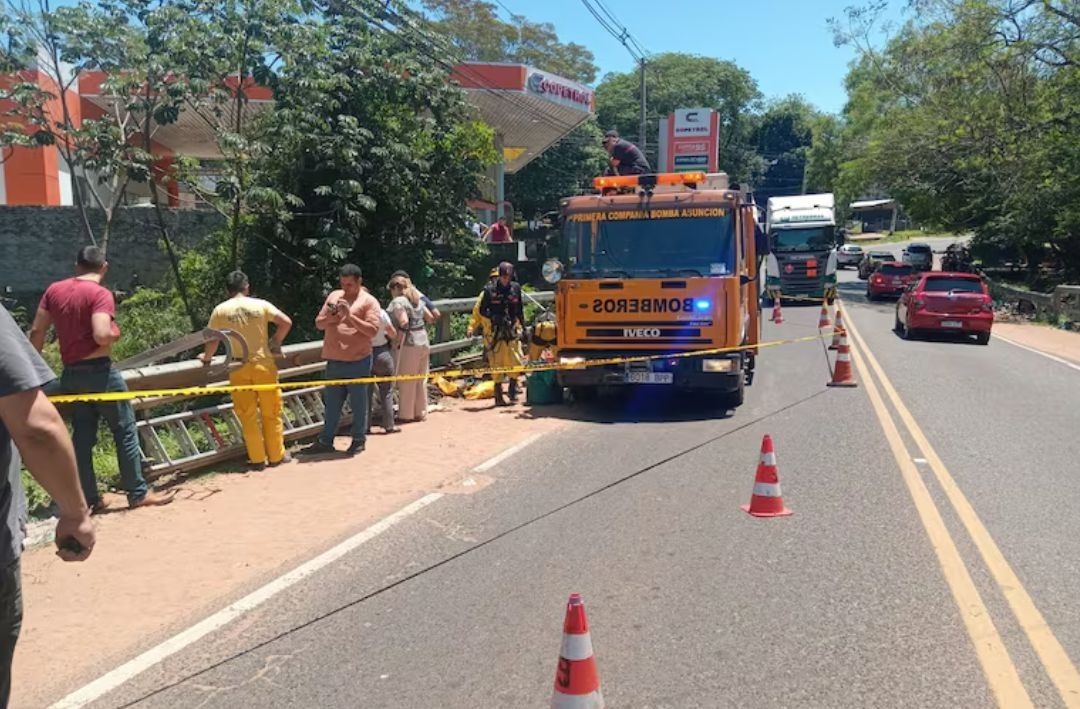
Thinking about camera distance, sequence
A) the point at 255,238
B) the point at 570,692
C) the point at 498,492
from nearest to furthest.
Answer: the point at 570,692, the point at 498,492, the point at 255,238

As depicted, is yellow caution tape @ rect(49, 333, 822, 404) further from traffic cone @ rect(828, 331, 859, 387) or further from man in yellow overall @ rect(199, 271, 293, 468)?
traffic cone @ rect(828, 331, 859, 387)

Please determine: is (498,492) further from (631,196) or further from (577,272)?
(631,196)

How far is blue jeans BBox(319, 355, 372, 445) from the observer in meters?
8.38

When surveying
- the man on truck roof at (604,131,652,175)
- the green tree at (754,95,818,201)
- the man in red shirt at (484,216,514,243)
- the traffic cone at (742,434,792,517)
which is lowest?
the traffic cone at (742,434,792,517)

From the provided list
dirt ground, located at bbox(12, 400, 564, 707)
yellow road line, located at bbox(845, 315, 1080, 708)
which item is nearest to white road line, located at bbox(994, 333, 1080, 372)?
yellow road line, located at bbox(845, 315, 1080, 708)

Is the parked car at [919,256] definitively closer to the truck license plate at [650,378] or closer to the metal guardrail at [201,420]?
the truck license plate at [650,378]

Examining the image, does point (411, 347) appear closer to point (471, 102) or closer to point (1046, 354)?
point (471, 102)

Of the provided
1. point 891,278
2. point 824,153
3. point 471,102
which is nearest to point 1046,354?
point 471,102

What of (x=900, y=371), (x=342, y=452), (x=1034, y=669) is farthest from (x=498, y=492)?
(x=900, y=371)

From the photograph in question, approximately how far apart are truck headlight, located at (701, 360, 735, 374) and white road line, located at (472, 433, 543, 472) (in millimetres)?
2133

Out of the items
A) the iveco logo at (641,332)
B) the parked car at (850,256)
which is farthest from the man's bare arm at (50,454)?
the parked car at (850,256)

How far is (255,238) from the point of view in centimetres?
1845

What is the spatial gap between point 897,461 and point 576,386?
13.2 feet

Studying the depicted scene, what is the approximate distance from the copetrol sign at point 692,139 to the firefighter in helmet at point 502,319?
30.0 m
